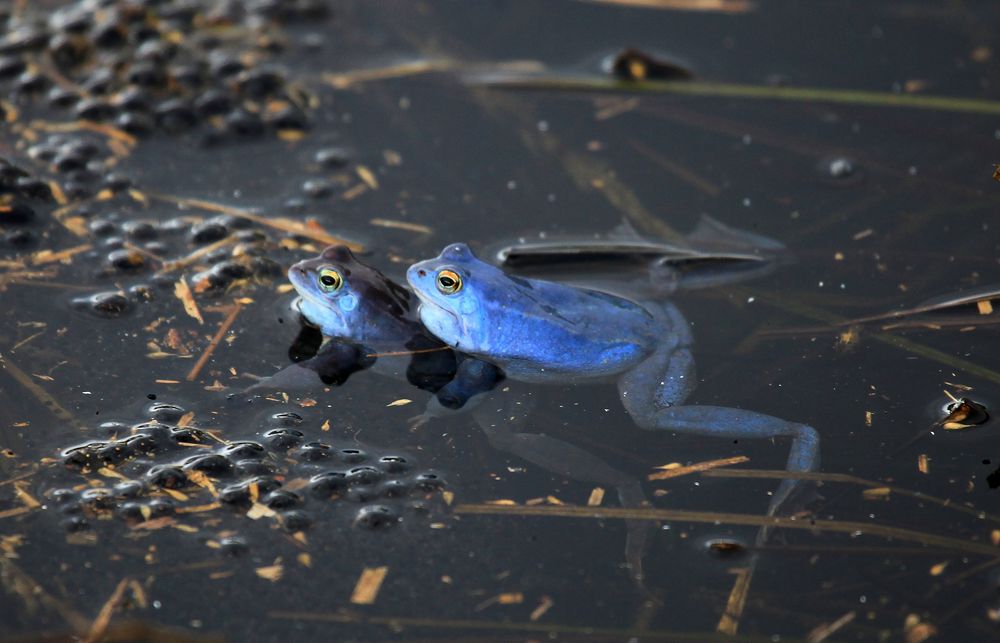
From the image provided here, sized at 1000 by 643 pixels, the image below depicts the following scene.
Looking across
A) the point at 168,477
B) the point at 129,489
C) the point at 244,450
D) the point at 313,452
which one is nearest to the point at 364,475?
the point at 313,452

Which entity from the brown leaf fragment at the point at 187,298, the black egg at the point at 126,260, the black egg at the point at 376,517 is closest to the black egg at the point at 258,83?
the black egg at the point at 126,260

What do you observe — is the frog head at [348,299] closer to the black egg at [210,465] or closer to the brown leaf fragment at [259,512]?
the black egg at [210,465]

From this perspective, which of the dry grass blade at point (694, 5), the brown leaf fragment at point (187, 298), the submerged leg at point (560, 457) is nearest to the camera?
the submerged leg at point (560, 457)

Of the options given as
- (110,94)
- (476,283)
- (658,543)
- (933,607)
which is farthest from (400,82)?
(933,607)

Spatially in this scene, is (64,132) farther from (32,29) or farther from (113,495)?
(113,495)

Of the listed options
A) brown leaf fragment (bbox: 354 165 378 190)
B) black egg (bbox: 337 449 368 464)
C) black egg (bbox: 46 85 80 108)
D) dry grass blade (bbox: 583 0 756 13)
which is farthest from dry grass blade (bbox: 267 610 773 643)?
dry grass blade (bbox: 583 0 756 13)

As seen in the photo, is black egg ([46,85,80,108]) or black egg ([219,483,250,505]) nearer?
black egg ([219,483,250,505])

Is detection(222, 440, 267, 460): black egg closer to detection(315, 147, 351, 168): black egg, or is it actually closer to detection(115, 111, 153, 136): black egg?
detection(315, 147, 351, 168): black egg
